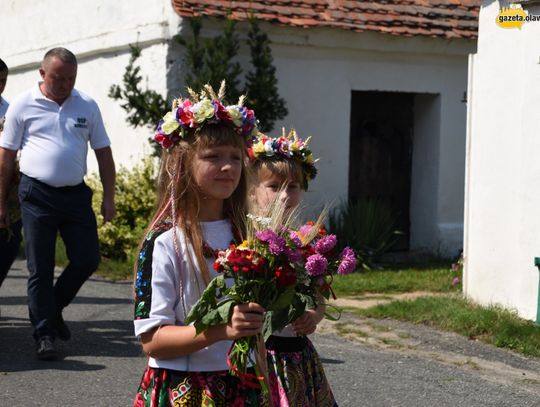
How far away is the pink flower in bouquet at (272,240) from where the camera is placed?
123 inches

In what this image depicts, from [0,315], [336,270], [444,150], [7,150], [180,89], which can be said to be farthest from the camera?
[444,150]

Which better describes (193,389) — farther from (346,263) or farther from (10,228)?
(10,228)

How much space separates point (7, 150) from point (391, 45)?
6541mm

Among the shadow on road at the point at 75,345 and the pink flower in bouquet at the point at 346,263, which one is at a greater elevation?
the pink flower in bouquet at the point at 346,263

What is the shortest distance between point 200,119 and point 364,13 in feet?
30.1

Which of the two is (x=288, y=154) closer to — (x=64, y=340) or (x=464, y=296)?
(x=64, y=340)

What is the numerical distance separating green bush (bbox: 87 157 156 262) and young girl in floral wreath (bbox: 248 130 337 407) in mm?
6852

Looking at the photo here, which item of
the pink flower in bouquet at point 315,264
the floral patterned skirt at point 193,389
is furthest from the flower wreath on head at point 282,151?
the floral patterned skirt at point 193,389

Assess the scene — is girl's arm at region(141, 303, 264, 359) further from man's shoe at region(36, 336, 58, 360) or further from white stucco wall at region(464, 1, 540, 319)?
white stucco wall at region(464, 1, 540, 319)

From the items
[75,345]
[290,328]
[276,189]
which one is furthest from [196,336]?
[75,345]

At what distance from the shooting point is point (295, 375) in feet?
14.1

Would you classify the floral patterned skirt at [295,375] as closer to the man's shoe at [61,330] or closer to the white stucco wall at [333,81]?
the man's shoe at [61,330]

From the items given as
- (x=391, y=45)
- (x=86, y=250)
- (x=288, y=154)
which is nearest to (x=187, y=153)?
(x=288, y=154)

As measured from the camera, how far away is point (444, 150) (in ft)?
42.1
